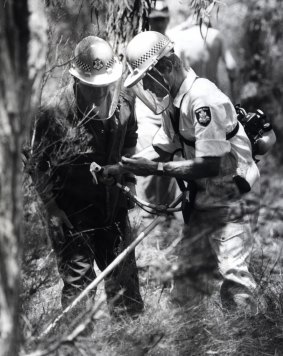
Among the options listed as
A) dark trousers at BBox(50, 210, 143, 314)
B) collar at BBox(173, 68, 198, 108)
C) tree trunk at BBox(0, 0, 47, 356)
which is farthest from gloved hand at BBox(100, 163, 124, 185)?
tree trunk at BBox(0, 0, 47, 356)

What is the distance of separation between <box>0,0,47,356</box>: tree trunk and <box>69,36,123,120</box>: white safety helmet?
2.33m

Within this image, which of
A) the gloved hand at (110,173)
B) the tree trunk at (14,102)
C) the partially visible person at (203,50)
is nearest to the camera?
the tree trunk at (14,102)

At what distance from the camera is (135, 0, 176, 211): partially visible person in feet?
23.5

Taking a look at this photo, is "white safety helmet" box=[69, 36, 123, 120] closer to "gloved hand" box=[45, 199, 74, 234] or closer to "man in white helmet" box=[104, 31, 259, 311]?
"man in white helmet" box=[104, 31, 259, 311]

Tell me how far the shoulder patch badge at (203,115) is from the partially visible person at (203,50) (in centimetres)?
234

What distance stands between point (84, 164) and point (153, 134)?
2182 millimetres

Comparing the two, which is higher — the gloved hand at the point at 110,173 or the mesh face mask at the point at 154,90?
the mesh face mask at the point at 154,90

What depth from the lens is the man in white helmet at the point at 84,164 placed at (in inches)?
198

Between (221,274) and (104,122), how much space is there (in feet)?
3.87

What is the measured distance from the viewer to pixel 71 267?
17.1 ft

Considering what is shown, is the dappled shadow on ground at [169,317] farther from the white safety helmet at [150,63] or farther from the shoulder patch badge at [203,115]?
the white safety helmet at [150,63]

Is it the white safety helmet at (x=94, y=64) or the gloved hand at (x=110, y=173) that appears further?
the white safety helmet at (x=94, y=64)

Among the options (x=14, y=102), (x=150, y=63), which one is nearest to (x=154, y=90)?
(x=150, y=63)

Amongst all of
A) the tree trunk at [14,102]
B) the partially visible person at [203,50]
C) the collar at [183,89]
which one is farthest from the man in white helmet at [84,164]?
the tree trunk at [14,102]
